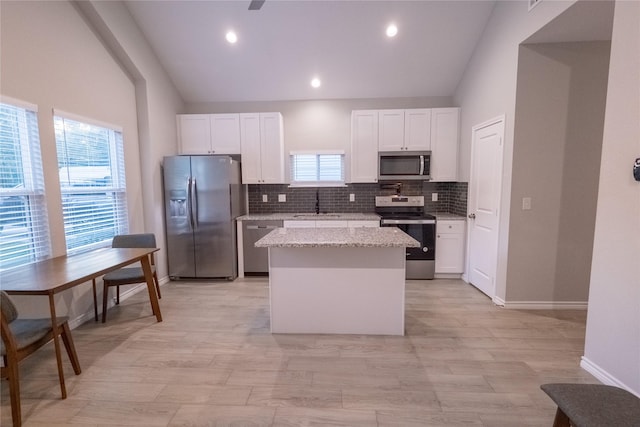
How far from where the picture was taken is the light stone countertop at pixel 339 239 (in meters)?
2.34

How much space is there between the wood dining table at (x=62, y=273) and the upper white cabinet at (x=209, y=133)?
2.12 m

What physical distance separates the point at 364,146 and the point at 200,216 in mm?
2572

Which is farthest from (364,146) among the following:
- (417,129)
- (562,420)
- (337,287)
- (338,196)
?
(562,420)

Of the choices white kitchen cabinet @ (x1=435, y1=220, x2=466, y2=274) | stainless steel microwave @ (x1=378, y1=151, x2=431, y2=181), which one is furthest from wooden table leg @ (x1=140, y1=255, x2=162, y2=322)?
white kitchen cabinet @ (x1=435, y1=220, x2=466, y2=274)

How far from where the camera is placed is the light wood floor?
1.75 m

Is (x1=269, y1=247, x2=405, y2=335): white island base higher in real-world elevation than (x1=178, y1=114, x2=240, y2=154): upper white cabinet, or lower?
lower

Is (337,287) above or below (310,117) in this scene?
below

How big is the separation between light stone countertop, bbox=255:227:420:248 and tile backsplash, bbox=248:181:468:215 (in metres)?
2.05

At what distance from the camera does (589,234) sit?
3047 millimetres

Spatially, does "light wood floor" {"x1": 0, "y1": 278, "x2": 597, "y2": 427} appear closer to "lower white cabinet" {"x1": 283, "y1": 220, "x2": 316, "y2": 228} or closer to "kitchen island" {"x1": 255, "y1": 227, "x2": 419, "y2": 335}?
"kitchen island" {"x1": 255, "y1": 227, "x2": 419, "y2": 335}

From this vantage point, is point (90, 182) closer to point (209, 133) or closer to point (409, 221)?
point (209, 133)

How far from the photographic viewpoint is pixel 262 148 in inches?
177

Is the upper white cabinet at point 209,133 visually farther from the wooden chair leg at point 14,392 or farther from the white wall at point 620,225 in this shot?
the white wall at point 620,225

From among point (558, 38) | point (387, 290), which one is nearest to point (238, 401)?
point (387, 290)
